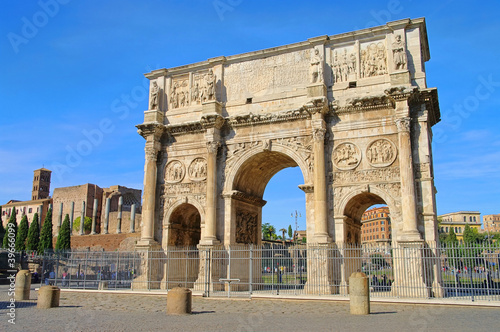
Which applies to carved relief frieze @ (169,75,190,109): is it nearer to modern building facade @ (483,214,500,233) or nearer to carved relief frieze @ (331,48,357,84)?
carved relief frieze @ (331,48,357,84)

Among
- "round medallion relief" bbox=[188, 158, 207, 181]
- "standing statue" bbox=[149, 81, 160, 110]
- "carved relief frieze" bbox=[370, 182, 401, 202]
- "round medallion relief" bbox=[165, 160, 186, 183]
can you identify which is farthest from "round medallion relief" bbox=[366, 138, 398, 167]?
"standing statue" bbox=[149, 81, 160, 110]

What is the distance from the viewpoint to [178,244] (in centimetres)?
2166

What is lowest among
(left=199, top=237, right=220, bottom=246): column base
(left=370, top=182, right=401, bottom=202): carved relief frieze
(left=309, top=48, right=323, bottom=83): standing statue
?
(left=199, top=237, right=220, bottom=246): column base

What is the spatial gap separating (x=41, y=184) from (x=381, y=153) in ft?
288

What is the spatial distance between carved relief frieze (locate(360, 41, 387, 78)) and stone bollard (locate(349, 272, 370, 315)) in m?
10.2

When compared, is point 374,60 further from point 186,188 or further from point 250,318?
point 250,318

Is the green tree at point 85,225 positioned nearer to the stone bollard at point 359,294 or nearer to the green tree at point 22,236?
the green tree at point 22,236

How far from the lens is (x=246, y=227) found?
21.0 m

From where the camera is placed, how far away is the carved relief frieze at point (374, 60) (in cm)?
1847

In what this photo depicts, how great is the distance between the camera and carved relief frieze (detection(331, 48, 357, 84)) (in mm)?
18906

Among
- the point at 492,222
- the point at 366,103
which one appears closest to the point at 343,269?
the point at 366,103

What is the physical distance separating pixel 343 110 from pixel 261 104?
12.3ft

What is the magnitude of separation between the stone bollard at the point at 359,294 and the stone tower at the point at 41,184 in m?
89.7

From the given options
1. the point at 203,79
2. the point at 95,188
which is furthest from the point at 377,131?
the point at 95,188
